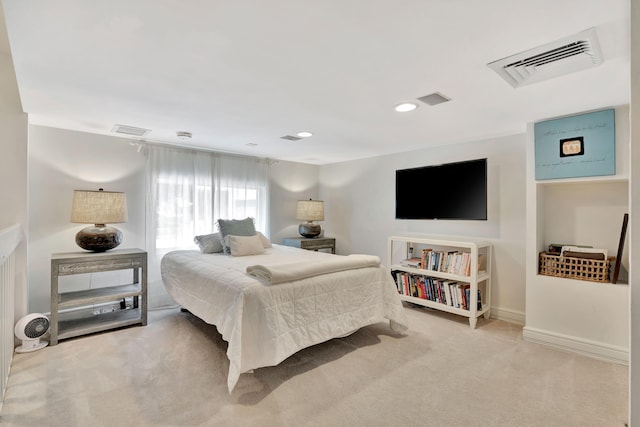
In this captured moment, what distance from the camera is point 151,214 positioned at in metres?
3.72

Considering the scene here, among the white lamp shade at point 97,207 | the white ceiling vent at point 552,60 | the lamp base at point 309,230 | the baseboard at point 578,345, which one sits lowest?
the baseboard at point 578,345

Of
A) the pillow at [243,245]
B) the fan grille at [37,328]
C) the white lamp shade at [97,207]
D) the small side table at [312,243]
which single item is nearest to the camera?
the fan grille at [37,328]

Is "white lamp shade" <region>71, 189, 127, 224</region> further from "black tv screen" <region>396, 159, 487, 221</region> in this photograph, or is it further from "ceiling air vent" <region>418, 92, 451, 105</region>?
"black tv screen" <region>396, 159, 487, 221</region>

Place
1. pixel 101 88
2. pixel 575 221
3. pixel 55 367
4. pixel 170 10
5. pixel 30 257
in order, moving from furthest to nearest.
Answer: pixel 30 257, pixel 575 221, pixel 55 367, pixel 101 88, pixel 170 10

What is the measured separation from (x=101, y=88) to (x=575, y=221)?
408 centimetres

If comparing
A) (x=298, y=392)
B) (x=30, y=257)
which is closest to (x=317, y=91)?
(x=298, y=392)

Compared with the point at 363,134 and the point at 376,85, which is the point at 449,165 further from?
the point at 376,85

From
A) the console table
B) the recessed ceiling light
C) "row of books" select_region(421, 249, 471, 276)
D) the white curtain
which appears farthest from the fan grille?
"row of books" select_region(421, 249, 471, 276)

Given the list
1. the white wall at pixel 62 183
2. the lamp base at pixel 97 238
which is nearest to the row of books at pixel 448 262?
the lamp base at pixel 97 238

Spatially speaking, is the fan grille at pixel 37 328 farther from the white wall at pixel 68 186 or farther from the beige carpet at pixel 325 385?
the white wall at pixel 68 186

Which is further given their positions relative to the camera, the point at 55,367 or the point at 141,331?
the point at 141,331

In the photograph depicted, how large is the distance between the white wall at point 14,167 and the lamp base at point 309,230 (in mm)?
3209

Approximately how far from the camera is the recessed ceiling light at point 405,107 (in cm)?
239

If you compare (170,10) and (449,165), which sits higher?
(170,10)
